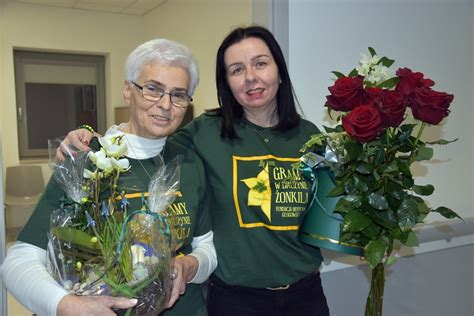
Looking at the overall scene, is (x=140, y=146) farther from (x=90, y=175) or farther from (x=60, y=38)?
(x=60, y=38)

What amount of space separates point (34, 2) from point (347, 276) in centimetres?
522

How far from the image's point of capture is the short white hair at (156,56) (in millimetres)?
1141

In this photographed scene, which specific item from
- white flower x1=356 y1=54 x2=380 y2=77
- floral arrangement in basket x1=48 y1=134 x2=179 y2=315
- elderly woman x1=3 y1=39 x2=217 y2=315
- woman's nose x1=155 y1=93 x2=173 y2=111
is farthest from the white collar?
white flower x1=356 y1=54 x2=380 y2=77

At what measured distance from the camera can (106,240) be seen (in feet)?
2.80

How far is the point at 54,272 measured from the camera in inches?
35.1

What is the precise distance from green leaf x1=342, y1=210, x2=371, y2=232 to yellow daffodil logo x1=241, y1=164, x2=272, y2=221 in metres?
0.33

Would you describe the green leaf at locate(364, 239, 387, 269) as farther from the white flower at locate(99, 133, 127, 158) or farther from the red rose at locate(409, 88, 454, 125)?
the white flower at locate(99, 133, 127, 158)

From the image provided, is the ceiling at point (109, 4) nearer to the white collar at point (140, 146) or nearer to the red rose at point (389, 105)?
the white collar at point (140, 146)

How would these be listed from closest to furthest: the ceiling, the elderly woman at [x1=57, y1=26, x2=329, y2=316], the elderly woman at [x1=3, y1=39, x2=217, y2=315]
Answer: the elderly woman at [x1=3, y1=39, x2=217, y2=315], the elderly woman at [x1=57, y1=26, x2=329, y2=316], the ceiling

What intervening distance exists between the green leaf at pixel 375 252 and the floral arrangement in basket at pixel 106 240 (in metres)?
0.49

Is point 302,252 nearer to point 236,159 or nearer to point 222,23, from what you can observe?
point 236,159

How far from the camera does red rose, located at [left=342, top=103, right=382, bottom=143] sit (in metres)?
0.98

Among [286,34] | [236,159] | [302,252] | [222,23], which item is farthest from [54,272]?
[222,23]

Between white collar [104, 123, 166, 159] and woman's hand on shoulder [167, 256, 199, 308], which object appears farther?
white collar [104, 123, 166, 159]
